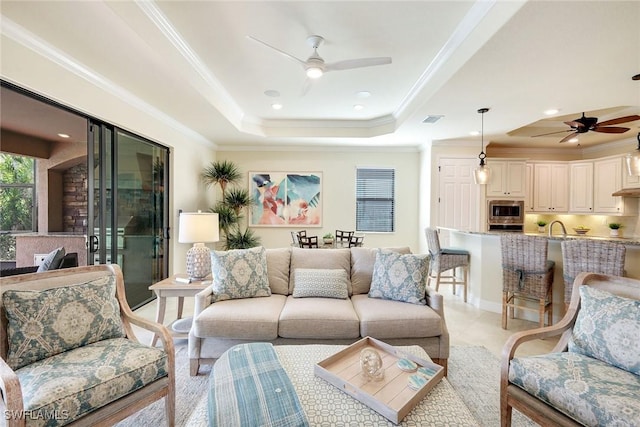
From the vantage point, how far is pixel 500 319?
3.46 metres

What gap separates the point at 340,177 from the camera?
237 inches

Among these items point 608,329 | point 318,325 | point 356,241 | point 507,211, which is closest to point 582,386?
point 608,329

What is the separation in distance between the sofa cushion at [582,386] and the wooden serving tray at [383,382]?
534 millimetres

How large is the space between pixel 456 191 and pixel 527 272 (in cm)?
256

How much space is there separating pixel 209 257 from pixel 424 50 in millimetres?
2968

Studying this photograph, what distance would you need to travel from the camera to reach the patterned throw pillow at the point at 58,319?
4.70 feet

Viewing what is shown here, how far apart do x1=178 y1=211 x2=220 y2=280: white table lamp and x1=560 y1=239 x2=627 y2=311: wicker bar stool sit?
353 centimetres

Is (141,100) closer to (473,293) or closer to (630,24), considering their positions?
(630,24)

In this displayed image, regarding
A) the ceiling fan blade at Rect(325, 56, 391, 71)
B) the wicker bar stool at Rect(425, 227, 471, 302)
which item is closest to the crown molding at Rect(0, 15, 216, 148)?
the ceiling fan blade at Rect(325, 56, 391, 71)

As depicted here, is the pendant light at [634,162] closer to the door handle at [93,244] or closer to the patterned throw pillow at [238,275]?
the patterned throw pillow at [238,275]

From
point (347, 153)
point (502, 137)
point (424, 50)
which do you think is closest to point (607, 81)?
point (424, 50)

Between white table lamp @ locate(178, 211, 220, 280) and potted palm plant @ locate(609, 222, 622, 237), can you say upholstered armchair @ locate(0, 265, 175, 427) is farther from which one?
potted palm plant @ locate(609, 222, 622, 237)

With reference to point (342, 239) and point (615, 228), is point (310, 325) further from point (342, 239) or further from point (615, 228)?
point (615, 228)

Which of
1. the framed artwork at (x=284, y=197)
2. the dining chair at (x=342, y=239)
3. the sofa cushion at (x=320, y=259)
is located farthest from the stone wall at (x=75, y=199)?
the dining chair at (x=342, y=239)
